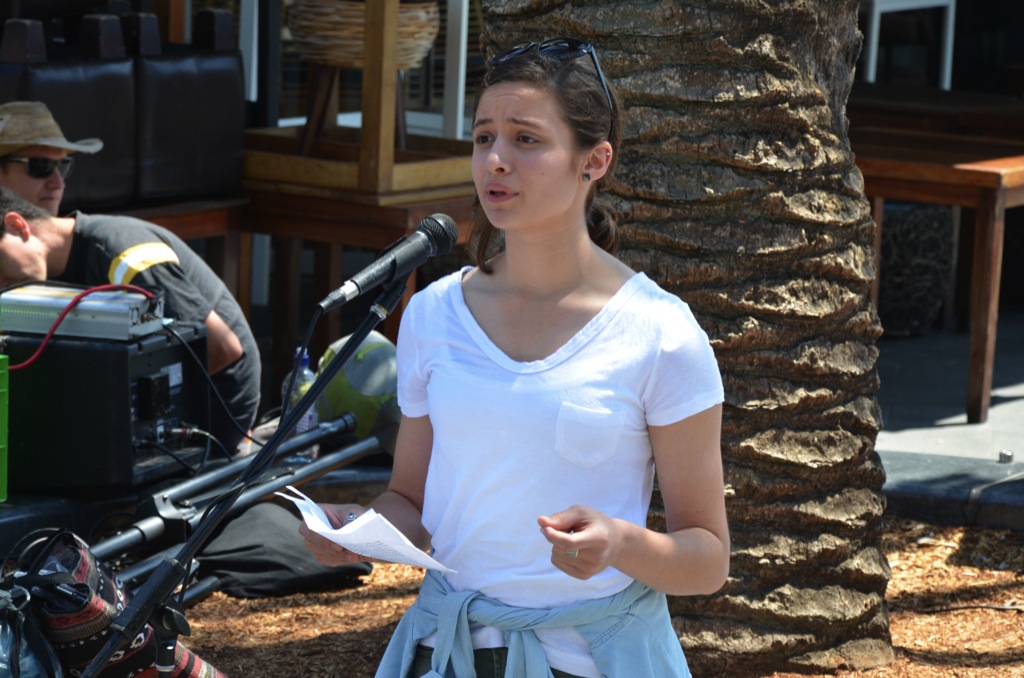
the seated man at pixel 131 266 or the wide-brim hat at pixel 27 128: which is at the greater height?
the wide-brim hat at pixel 27 128

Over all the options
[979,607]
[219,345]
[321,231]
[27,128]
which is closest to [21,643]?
[219,345]

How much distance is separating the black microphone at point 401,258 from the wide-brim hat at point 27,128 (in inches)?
126

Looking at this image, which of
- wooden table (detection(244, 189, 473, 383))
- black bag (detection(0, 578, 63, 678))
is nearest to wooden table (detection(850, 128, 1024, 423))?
wooden table (detection(244, 189, 473, 383))

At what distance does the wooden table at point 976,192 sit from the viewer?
6.73 metres

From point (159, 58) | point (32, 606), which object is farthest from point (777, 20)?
point (159, 58)

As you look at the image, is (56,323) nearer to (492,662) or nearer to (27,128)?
(27,128)

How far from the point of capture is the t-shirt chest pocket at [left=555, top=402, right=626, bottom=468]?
2.27 meters

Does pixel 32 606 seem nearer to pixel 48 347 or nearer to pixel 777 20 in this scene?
pixel 48 347

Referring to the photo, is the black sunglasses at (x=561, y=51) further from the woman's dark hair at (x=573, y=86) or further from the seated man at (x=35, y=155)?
the seated man at (x=35, y=155)

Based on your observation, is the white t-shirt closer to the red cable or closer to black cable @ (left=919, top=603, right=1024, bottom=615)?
black cable @ (left=919, top=603, right=1024, bottom=615)

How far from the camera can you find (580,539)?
206 centimetres

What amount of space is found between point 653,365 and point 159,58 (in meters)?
4.53

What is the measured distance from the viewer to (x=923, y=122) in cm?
912

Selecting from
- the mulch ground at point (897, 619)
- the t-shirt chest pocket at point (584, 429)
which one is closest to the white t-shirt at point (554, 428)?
the t-shirt chest pocket at point (584, 429)
